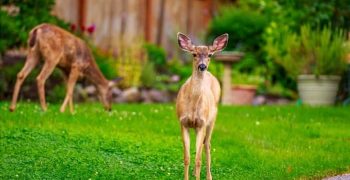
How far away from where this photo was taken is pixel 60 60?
13.9 metres

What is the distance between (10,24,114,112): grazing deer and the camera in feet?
44.3

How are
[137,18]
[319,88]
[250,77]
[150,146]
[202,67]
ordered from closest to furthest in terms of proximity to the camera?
1. [202,67]
2. [150,146]
3. [319,88]
4. [137,18]
5. [250,77]

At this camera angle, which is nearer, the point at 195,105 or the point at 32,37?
the point at 195,105

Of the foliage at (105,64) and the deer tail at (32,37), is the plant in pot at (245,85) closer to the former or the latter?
the foliage at (105,64)

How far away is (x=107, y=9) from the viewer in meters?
20.7

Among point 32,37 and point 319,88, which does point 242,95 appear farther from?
point 32,37

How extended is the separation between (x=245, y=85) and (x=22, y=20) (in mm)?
6658

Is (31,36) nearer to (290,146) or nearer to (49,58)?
(49,58)

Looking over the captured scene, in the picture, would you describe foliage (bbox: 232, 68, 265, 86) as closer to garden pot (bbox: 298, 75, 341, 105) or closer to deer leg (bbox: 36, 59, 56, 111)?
garden pot (bbox: 298, 75, 341, 105)

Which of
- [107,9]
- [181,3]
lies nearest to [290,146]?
[107,9]

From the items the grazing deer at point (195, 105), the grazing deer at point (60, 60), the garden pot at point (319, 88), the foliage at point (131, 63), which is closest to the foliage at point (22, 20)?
the grazing deer at point (60, 60)

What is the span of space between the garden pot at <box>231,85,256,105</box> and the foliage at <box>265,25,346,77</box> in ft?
6.05

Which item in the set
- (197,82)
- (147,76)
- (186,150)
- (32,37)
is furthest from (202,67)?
(147,76)

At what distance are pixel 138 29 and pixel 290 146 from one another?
10.5 metres
